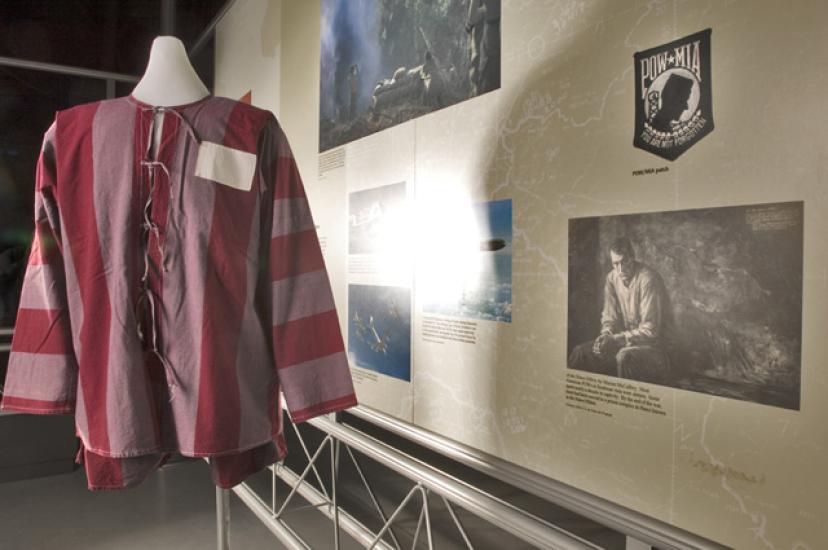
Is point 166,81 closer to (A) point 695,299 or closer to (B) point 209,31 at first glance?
(A) point 695,299

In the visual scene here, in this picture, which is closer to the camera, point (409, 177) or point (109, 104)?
A: point (109, 104)

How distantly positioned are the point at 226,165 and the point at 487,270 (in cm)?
58

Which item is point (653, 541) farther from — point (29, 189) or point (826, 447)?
point (29, 189)

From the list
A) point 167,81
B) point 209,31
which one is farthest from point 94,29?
point 167,81

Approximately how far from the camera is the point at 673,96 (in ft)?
2.91

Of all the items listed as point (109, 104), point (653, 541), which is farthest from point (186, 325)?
point (653, 541)

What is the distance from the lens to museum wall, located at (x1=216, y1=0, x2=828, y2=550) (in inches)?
29.8

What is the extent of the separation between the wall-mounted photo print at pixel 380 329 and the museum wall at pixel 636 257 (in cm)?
1

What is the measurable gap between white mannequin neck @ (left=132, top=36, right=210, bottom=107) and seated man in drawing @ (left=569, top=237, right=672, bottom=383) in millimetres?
873

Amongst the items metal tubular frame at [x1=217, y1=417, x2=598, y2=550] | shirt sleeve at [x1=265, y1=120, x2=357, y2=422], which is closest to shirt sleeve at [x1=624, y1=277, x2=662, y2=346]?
metal tubular frame at [x1=217, y1=417, x2=598, y2=550]

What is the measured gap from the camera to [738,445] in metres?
0.81

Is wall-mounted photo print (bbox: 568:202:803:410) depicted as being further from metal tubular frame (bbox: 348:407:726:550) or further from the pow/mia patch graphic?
metal tubular frame (bbox: 348:407:726:550)

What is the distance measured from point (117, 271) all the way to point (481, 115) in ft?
2.67

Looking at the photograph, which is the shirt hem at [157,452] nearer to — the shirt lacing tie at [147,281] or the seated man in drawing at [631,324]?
the shirt lacing tie at [147,281]
